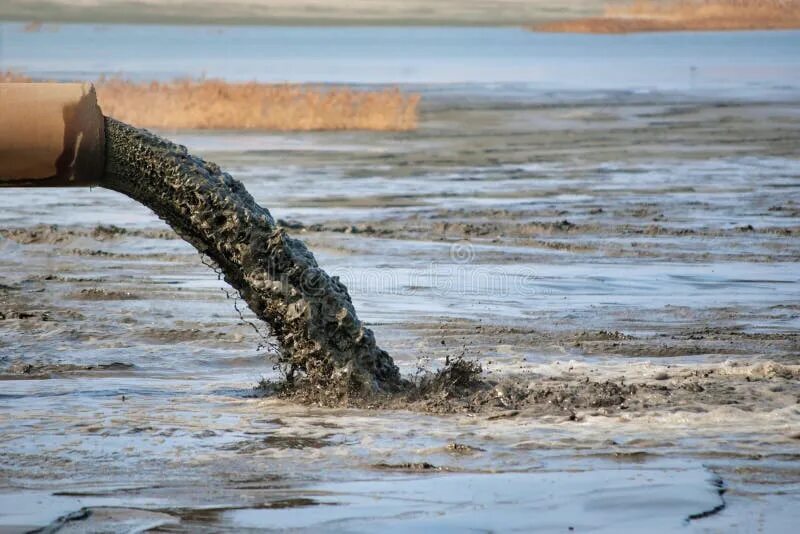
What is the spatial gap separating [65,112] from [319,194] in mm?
12697

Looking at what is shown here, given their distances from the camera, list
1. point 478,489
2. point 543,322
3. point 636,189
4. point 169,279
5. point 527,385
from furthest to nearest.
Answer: point 636,189, point 169,279, point 543,322, point 527,385, point 478,489

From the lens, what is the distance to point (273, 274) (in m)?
9.05

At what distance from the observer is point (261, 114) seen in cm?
3391

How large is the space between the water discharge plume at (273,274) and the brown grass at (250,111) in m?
23.7

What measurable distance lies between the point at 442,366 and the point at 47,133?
3.06 metres

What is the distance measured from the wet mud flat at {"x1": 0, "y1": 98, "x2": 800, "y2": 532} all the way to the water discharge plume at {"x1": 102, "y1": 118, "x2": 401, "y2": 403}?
0.33m

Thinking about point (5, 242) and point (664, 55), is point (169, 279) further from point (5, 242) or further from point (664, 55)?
point (664, 55)

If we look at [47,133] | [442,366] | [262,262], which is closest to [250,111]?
[442,366]

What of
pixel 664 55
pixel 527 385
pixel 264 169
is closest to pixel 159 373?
pixel 527 385

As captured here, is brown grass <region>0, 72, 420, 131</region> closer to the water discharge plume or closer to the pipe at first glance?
the water discharge plume

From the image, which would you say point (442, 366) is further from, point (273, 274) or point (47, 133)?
point (47, 133)

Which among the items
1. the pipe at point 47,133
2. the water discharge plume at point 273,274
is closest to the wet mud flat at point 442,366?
the water discharge plume at point 273,274

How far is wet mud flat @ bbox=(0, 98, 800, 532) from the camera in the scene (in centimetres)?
680

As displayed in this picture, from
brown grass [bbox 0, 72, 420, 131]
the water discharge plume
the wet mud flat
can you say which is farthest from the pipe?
brown grass [bbox 0, 72, 420, 131]
